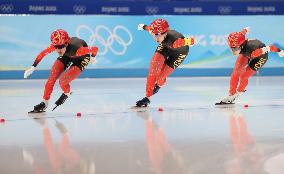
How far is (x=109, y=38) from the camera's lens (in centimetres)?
1316

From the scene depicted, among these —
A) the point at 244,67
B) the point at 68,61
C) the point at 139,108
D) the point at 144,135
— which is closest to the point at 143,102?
the point at 139,108

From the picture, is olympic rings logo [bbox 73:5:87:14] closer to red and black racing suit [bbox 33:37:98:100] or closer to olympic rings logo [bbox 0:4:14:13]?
olympic rings logo [bbox 0:4:14:13]

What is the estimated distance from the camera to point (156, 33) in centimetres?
786

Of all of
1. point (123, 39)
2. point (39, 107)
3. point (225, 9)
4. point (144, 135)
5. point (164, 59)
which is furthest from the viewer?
point (225, 9)

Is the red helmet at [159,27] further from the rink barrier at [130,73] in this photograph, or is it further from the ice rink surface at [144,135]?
the rink barrier at [130,73]

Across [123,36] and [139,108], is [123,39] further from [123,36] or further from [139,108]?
[139,108]

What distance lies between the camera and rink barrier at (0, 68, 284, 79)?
12695 millimetres

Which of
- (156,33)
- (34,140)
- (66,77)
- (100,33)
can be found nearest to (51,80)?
(66,77)

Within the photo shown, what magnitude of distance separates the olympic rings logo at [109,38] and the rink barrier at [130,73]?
487 millimetres

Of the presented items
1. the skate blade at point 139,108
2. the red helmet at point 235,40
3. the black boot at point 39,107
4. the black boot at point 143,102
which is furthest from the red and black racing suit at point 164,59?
the black boot at point 39,107

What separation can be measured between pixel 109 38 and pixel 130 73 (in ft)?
3.29

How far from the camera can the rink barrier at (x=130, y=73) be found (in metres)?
12.7

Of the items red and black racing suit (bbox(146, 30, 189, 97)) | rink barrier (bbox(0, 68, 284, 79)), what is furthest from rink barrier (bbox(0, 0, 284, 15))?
red and black racing suit (bbox(146, 30, 189, 97))

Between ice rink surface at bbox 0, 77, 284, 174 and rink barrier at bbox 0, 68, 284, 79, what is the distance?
8.46 feet
